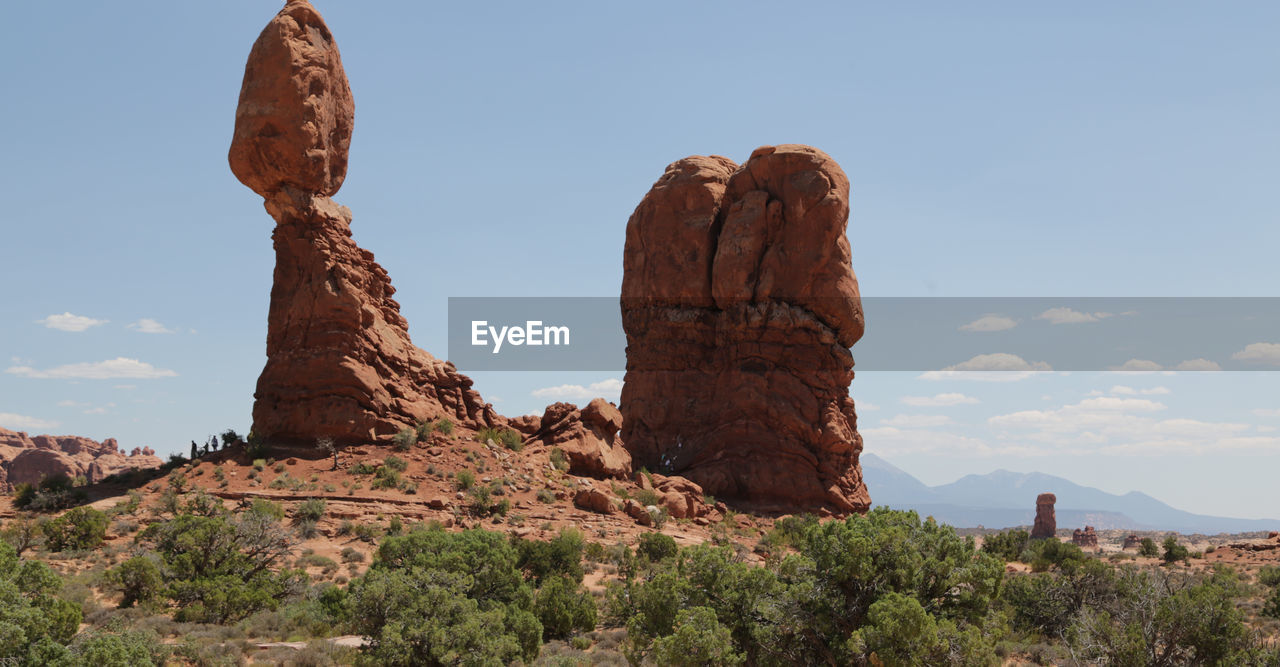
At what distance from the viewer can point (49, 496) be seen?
25.8 metres

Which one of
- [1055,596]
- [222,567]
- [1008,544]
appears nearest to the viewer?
[222,567]

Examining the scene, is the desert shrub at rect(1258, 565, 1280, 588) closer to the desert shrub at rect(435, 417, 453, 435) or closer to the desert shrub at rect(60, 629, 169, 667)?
the desert shrub at rect(435, 417, 453, 435)

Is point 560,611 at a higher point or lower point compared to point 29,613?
lower

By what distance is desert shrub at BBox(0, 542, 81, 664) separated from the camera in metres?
11.0

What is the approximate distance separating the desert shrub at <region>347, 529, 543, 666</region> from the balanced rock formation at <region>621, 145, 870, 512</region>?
22102 millimetres

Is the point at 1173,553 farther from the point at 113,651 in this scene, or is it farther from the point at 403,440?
the point at 113,651

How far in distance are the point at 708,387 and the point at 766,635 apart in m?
29.2

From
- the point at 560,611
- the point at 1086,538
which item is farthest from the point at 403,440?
the point at 1086,538

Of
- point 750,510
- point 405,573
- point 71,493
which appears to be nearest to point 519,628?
point 405,573

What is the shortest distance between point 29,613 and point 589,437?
2312cm

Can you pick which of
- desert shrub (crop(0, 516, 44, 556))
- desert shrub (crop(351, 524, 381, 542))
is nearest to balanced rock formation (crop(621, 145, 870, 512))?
desert shrub (crop(351, 524, 381, 542))

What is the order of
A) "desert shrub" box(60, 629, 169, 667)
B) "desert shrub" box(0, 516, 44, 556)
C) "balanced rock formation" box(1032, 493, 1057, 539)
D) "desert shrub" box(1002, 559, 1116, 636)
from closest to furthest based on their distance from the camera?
"desert shrub" box(60, 629, 169, 667) → "desert shrub" box(1002, 559, 1116, 636) → "desert shrub" box(0, 516, 44, 556) → "balanced rock formation" box(1032, 493, 1057, 539)

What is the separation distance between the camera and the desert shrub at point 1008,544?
34.6 m

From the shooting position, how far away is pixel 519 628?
1467 cm
